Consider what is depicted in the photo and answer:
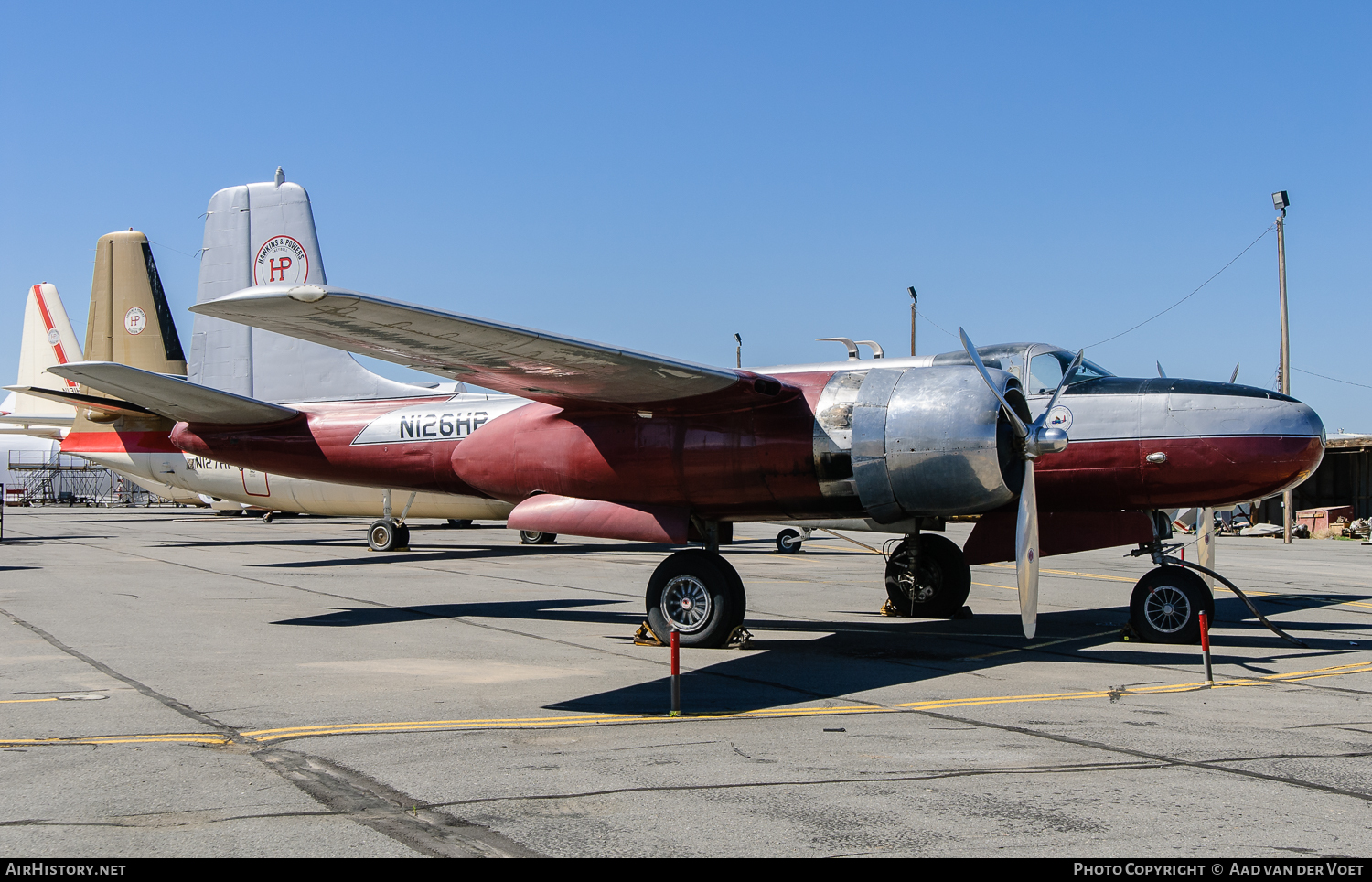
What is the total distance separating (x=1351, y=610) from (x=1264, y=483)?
6.53 metres

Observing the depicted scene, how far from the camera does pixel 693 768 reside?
682 cm

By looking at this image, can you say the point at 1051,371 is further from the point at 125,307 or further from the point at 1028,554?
the point at 125,307

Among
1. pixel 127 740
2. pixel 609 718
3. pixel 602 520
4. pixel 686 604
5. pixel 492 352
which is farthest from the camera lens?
pixel 602 520

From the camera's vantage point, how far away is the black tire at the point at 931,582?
15.8 m

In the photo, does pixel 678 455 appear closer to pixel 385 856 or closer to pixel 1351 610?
pixel 385 856

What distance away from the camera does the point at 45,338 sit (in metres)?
51.1

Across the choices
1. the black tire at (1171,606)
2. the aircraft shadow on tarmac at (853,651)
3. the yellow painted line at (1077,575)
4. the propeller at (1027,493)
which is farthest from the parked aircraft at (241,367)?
the yellow painted line at (1077,575)

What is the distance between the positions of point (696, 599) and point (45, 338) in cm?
5030

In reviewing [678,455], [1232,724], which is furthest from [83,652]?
[1232,724]

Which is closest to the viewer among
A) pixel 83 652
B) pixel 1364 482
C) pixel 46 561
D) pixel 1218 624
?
pixel 83 652

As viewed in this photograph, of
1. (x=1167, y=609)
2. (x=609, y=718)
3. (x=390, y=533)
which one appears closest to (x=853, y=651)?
(x=1167, y=609)

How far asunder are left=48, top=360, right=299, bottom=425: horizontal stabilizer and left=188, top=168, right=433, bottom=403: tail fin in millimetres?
2541

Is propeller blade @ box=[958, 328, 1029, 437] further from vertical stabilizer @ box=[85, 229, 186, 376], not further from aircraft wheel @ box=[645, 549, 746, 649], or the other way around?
vertical stabilizer @ box=[85, 229, 186, 376]

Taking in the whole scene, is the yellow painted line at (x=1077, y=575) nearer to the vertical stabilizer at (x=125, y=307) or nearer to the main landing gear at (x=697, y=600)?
the main landing gear at (x=697, y=600)
